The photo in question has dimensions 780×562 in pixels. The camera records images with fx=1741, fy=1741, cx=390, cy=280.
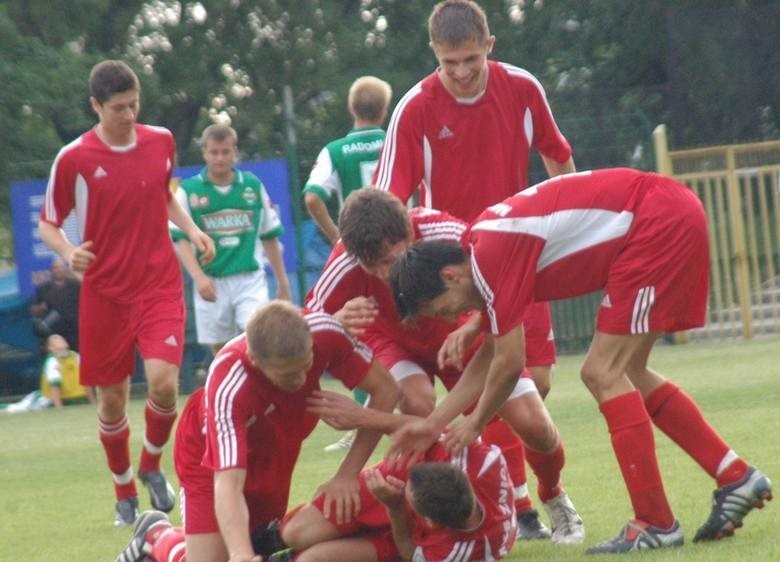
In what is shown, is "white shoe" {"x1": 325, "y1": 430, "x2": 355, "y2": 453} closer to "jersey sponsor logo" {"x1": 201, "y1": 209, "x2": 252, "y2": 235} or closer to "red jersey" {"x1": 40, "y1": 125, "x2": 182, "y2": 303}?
"jersey sponsor logo" {"x1": 201, "y1": 209, "x2": 252, "y2": 235}

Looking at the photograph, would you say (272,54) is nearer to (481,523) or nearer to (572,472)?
(572,472)

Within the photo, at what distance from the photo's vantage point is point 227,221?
12422 mm

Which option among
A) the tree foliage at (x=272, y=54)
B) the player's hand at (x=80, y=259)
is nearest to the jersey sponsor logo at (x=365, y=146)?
the player's hand at (x=80, y=259)

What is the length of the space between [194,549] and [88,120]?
20.8m

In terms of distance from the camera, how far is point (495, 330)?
593cm

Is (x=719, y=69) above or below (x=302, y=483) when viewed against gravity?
above

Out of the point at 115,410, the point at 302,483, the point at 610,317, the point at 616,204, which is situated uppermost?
the point at 616,204

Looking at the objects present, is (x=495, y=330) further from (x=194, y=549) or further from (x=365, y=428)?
(x=194, y=549)

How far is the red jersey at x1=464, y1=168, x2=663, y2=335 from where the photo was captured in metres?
5.92

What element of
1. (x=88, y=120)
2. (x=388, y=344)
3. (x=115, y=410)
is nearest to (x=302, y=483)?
(x=115, y=410)

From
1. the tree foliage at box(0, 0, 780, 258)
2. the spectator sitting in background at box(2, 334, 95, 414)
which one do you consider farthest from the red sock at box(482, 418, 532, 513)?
the tree foliage at box(0, 0, 780, 258)

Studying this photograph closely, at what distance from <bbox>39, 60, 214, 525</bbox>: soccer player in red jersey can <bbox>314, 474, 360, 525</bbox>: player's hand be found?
246 cm

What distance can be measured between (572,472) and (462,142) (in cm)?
223

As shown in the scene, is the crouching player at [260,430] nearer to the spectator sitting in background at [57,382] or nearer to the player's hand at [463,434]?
the player's hand at [463,434]
